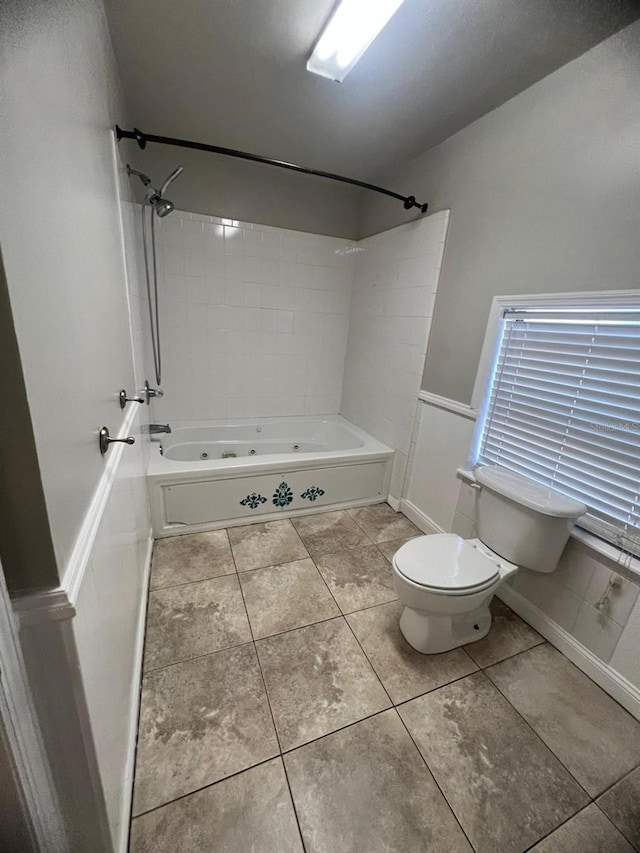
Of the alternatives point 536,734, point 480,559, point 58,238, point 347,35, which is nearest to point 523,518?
point 480,559

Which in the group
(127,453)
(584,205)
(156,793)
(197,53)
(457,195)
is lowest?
(156,793)

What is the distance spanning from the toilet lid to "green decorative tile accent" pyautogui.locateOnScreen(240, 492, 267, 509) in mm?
1088

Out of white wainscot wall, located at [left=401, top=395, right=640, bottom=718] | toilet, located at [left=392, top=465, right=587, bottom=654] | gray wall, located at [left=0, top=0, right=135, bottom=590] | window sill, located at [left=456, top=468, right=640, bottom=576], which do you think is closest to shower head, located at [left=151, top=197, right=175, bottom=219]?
gray wall, located at [left=0, top=0, right=135, bottom=590]

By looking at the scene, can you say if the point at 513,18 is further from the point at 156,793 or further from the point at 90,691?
the point at 156,793

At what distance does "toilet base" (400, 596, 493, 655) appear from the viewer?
1.43 metres

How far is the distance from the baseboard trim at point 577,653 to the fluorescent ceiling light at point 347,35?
8.06 feet

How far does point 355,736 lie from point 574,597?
42.4 inches

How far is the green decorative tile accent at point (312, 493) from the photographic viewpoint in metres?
2.37

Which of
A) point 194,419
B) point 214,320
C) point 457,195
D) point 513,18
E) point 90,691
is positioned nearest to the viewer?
point 90,691

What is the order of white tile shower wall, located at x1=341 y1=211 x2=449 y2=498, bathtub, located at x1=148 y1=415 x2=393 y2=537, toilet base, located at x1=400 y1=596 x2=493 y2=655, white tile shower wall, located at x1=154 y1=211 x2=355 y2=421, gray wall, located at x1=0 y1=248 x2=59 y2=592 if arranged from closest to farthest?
gray wall, located at x1=0 y1=248 x2=59 y2=592 → toilet base, located at x1=400 y1=596 x2=493 y2=655 → bathtub, located at x1=148 y1=415 x2=393 y2=537 → white tile shower wall, located at x1=341 y1=211 x2=449 y2=498 → white tile shower wall, located at x1=154 y1=211 x2=355 y2=421

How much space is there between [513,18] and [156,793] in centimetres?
280

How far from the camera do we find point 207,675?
1.30 metres

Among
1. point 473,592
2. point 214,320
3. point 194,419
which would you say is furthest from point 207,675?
point 214,320

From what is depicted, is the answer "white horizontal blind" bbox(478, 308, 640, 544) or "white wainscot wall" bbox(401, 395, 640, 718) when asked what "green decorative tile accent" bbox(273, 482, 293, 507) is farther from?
"white horizontal blind" bbox(478, 308, 640, 544)
